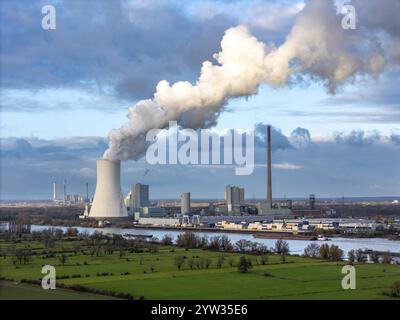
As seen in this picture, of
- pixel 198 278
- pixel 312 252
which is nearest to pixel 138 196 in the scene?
pixel 312 252

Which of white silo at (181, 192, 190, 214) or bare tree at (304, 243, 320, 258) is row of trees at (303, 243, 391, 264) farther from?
white silo at (181, 192, 190, 214)

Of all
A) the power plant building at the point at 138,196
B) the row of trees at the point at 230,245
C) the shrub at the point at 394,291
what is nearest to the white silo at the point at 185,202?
the power plant building at the point at 138,196

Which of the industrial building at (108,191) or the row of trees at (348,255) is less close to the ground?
the industrial building at (108,191)

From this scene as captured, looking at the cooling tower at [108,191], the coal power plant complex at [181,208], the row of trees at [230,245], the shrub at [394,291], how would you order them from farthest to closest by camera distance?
the coal power plant complex at [181,208] < the cooling tower at [108,191] < the row of trees at [230,245] < the shrub at [394,291]

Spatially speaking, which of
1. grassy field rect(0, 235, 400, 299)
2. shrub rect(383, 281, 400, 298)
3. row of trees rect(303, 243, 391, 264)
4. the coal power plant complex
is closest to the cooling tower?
the coal power plant complex

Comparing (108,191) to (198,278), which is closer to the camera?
(198,278)

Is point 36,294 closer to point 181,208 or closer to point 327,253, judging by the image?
point 327,253

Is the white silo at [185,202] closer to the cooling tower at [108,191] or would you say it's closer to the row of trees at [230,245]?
the cooling tower at [108,191]
